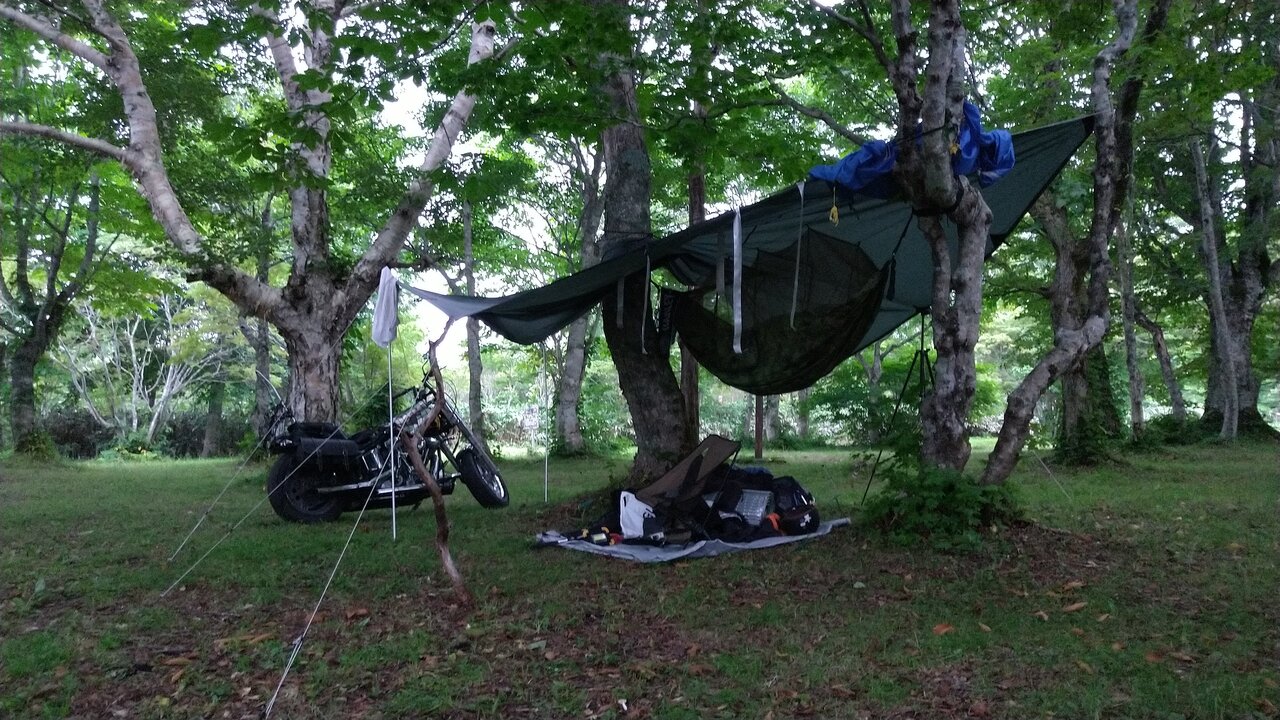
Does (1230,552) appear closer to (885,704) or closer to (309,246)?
(885,704)

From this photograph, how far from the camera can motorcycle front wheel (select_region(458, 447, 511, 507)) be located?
19.1 ft

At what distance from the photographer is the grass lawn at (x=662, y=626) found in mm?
2486

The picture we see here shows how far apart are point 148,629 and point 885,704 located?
2630 millimetres

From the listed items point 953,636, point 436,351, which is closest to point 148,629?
point 436,351

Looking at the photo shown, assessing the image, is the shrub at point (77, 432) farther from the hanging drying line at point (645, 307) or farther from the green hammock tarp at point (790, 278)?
the green hammock tarp at point (790, 278)

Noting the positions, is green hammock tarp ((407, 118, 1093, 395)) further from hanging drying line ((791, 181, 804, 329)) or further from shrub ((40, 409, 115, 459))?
shrub ((40, 409, 115, 459))

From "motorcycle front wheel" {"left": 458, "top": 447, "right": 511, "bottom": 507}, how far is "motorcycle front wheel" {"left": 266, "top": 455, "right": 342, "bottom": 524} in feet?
2.73

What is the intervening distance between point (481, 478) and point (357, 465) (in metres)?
0.81

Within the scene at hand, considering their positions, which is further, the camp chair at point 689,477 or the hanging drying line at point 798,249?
the camp chair at point 689,477

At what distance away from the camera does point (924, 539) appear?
13.1 ft

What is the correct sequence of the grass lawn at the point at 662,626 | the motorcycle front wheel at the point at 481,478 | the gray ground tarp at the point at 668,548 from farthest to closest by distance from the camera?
the motorcycle front wheel at the point at 481,478 < the gray ground tarp at the point at 668,548 < the grass lawn at the point at 662,626

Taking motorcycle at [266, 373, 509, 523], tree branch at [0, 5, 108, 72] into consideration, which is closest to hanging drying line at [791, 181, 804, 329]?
motorcycle at [266, 373, 509, 523]

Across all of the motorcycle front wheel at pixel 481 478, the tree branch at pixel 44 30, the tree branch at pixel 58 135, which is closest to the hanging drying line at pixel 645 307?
the motorcycle front wheel at pixel 481 478

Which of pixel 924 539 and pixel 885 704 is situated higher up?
pixel 924 539
